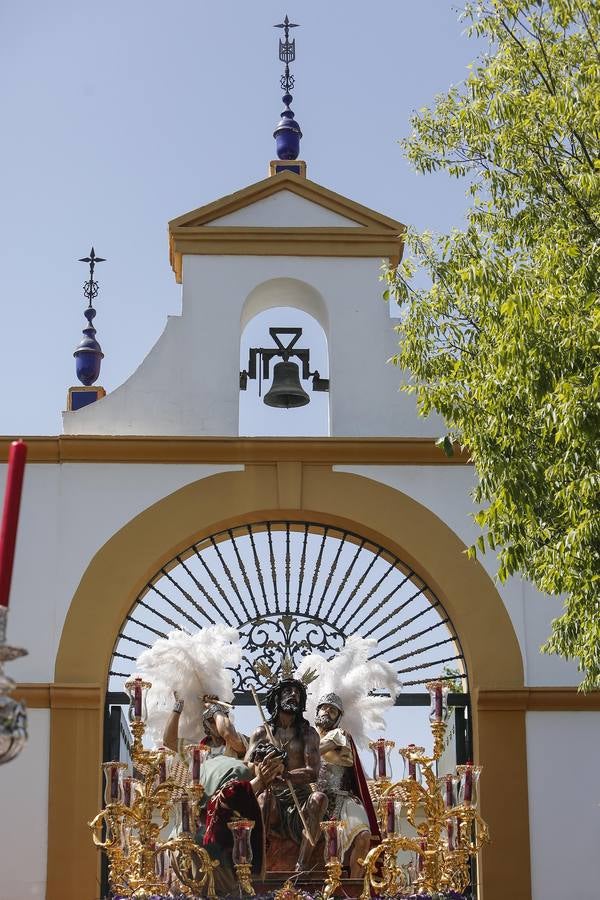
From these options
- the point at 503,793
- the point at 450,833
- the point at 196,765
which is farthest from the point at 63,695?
A: the point at 450,833

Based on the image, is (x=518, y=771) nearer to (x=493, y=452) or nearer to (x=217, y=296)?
(x=493, y=452)

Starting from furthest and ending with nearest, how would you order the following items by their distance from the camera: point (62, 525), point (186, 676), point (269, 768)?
point (62, 525), point (186, 676), point (269, 768)

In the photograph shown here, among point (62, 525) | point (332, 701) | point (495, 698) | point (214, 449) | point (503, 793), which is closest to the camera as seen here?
point (332, 701)

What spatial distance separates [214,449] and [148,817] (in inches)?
A: 144

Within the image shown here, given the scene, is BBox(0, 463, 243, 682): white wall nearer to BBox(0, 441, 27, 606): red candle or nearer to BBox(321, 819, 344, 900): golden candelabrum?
BBox(321, 819, 344, 900): golden candelabrum

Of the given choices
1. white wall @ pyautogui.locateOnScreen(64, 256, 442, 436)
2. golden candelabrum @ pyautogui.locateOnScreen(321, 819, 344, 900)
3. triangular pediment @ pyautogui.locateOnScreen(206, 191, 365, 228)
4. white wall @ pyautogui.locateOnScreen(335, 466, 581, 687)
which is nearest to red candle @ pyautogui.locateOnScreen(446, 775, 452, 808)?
golden candelabrum @ pyautogui.locateOnScreen(321, 819, 344, 900)

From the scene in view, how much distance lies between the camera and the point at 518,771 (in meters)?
12.0

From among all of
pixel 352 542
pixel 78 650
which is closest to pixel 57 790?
pixel 78 650

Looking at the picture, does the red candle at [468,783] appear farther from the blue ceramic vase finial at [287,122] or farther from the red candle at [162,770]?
the blue ceramic vase finial at [287,122]

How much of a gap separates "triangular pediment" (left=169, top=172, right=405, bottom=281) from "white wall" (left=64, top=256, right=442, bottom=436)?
0.29ft

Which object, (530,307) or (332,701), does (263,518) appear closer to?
(332,701)

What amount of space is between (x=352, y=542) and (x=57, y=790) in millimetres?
2974

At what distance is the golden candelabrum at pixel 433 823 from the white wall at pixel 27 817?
2736 millimetres

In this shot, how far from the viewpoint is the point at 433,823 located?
32.2ft
